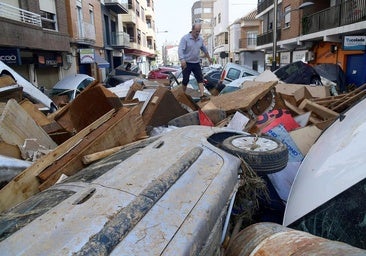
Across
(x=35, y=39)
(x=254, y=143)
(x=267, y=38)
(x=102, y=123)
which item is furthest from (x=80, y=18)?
(x=254, y=143)

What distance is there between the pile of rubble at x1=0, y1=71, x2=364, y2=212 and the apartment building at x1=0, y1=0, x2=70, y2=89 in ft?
30.0

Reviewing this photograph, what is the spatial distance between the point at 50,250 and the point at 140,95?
470 centimetres

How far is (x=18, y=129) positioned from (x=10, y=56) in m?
10.5

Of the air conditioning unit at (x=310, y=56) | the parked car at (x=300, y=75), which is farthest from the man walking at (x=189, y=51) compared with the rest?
the air conditioning unit at (x=310, y=56)

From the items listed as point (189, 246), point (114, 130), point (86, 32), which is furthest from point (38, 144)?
point (86, 32)

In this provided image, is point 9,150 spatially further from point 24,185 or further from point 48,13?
point 48,13

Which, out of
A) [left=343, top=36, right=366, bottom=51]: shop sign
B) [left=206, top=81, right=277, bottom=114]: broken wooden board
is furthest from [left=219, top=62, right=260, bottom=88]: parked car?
[left=206, top=81, right=277, bottom=114]: broken wooden board

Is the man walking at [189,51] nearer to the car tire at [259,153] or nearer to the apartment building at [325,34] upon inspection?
the car tire at [259,153]

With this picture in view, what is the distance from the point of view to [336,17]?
16188 mm

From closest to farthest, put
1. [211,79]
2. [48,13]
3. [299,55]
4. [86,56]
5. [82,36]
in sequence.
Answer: [211,79]
[48,13]
[86,56]
[82,36]
[299,55]

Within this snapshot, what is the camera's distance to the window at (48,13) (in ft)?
51.9

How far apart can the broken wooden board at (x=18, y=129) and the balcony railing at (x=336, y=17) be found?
576 inches

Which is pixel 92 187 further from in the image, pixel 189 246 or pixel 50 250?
pixel 189 246

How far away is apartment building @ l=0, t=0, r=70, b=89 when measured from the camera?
472 inches
